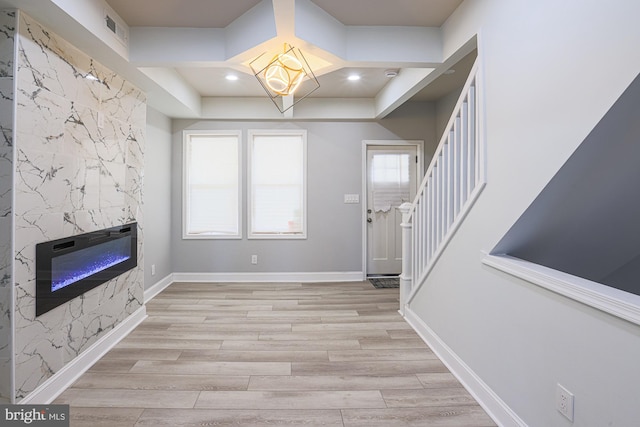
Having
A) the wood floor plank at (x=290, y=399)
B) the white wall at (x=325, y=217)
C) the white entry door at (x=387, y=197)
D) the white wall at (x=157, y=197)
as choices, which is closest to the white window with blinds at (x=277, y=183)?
the white wall at (x=325, y=217)

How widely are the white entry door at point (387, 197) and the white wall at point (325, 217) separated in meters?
0.21

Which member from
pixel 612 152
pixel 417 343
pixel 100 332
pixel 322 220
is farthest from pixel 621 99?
pixel 322 220

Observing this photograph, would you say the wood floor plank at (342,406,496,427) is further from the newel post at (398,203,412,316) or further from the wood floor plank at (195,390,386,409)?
the newel post at (398,203,412,316)

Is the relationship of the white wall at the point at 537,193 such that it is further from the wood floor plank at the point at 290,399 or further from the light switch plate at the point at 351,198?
the light switch plate at the point at 351,198

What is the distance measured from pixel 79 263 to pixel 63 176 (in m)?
0.63

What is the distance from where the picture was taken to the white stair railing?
2293 mm

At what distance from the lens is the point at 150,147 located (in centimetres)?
410

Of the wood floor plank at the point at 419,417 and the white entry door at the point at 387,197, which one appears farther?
the white entry door at the point at 387,197

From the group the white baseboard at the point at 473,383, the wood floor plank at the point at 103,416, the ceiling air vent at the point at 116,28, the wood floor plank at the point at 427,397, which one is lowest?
the wood floor plank at the point at 103,416

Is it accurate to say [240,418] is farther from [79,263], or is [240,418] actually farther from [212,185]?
[212,185]

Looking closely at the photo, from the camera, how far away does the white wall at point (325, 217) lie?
4.91m

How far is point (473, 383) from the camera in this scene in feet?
7.07

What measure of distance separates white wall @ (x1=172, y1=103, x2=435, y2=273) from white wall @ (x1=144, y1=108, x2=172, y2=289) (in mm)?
334

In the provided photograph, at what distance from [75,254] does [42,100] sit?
1.02 meters
